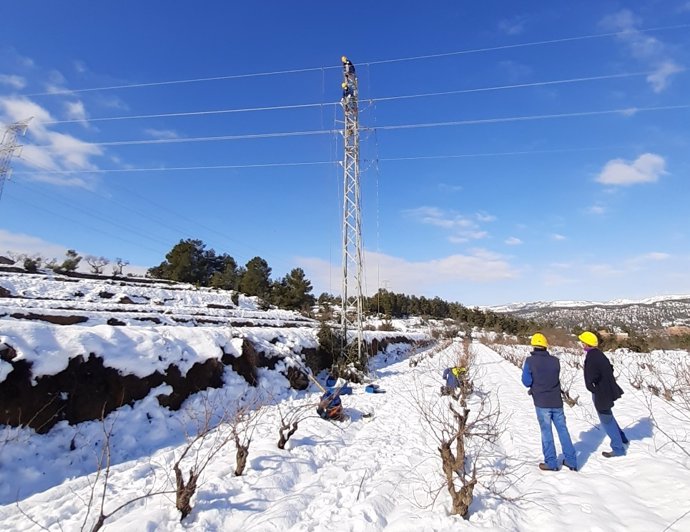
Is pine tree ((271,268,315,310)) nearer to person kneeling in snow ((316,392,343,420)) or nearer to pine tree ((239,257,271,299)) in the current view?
pine tree ((239,257,271,299))

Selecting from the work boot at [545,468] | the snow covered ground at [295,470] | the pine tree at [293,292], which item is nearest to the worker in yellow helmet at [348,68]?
the snow covered ground at [295,470]

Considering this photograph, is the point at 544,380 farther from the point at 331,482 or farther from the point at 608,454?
the point at 331,482

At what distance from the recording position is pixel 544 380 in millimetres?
5188

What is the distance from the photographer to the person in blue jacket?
5.08m

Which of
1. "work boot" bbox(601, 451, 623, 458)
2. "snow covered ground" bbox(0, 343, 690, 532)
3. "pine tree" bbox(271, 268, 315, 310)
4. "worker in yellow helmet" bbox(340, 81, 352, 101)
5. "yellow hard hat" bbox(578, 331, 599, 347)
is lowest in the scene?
"snow covered ground" bbox(0, 343, 690, 532)

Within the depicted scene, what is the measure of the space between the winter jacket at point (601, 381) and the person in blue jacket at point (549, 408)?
56 cm

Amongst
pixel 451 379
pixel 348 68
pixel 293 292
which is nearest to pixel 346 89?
pixel 348 68

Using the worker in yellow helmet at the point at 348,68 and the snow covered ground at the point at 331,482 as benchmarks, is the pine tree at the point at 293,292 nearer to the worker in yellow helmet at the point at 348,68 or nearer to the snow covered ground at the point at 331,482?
the worker in yellow helmet at the point at 348,68

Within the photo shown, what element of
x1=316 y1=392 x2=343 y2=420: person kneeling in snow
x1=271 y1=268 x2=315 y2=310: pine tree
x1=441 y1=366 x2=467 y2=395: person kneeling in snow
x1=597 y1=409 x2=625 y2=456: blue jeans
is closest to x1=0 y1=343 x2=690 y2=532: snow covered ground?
x1=597 y1=409 x2=625 y2=456: blue jeans

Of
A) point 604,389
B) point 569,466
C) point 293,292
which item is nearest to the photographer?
point 569,466

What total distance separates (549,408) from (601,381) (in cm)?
100

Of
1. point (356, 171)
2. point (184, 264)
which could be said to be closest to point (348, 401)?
point (356, 171)

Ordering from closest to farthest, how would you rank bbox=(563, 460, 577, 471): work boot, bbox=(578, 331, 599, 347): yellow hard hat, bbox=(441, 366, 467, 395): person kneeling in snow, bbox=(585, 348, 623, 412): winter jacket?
bbox=(563, 460, 577, 471): work boot, bbox=(585, 348, 623, 412): winter jacket, bbox=(578, 331, 599, 347): yellow hard hat, bbox=(441, 366, 467, 395): person kneeling in snow

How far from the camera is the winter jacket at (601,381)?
5.34m
